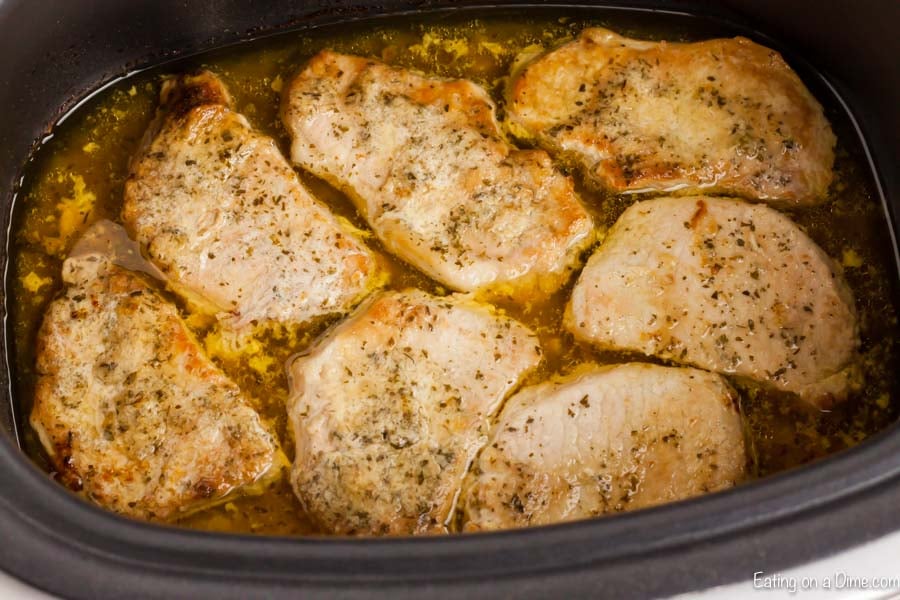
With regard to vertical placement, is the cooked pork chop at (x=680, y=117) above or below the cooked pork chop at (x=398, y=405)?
above

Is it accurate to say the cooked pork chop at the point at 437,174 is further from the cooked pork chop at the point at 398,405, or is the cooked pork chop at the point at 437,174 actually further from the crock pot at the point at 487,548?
the crock pot at the point at 487,548

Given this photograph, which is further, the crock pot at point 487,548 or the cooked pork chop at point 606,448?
the cooked pork chop at point 606,448

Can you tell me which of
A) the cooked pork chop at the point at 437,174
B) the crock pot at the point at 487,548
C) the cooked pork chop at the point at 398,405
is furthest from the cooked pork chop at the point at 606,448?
the crock pot at the point at 487,548

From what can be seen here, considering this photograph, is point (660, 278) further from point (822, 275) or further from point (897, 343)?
point (897, 343)

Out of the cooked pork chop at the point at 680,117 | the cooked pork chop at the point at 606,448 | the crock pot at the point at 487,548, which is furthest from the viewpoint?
the cooked pork chop at the point at 680,117

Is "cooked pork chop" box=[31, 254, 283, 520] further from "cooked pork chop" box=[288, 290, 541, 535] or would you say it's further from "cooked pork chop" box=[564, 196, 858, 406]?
"cooked pork chop" box=[564, 196, 858, 406]

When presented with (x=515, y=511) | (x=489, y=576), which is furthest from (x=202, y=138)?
(x=489, y=576)

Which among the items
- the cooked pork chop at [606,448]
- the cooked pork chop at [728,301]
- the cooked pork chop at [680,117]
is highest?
the cooked pork chop at [680,117]

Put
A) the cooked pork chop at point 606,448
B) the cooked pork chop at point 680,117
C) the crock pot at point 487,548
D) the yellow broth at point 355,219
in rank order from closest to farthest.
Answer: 1. the crock pot at point 487,548
2. the cooked pork chop at point 606,448
3. the yellow broth at point 355,219
4. the cooked pork chop at point 680,117
